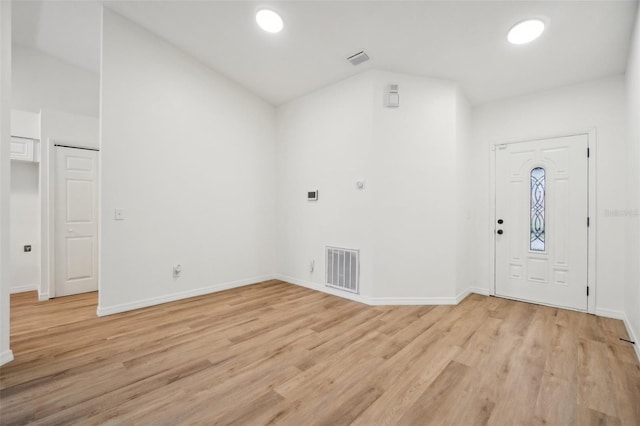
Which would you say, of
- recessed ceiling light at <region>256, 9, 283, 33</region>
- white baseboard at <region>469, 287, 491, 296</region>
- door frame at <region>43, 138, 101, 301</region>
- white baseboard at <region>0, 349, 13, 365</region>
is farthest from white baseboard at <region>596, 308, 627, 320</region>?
door frame at <region>43, 138, 101, 301</region>

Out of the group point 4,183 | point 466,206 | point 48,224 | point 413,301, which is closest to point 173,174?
point 4,183

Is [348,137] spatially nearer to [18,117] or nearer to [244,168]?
[244,168]

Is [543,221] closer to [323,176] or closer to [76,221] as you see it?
[323,176]

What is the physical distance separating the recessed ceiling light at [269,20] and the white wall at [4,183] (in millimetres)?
1936

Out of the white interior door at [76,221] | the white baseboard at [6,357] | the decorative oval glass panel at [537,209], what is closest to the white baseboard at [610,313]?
the decorative oval glass panel at [537,209]

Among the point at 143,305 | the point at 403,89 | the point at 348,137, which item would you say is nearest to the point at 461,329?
the point at 348,137

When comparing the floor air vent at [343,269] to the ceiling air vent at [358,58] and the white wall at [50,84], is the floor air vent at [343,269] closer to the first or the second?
the ceiling air vent at [358,58]

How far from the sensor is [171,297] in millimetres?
3311

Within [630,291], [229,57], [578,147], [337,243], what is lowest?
[630,291]

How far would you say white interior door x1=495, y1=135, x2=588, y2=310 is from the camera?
10.6ft

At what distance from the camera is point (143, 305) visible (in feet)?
10.1

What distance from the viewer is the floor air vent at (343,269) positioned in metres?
3.48

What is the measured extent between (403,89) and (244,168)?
2545 mm

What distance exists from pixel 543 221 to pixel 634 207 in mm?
968
